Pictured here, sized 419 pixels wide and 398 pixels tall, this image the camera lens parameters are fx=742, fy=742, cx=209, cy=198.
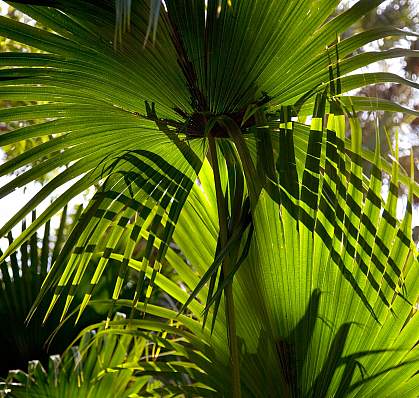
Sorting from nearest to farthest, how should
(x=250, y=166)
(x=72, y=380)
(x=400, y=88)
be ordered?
(x=250, y=166) < (x=72, y=380) < (x=400, y=88)

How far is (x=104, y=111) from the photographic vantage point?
49.9 inches

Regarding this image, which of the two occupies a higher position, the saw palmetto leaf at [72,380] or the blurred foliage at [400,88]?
the blurred foliage at [400,88]

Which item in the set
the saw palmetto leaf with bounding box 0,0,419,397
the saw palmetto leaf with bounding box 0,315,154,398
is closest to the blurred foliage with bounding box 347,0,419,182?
the saw palmetto leaf with bounding box 0,315,154,398

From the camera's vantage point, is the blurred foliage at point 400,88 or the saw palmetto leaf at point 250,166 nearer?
the saw palmetto leaf at point 250,166

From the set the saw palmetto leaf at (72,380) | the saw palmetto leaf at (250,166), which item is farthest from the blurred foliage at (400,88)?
the saw palmetto leaf at (250,166)

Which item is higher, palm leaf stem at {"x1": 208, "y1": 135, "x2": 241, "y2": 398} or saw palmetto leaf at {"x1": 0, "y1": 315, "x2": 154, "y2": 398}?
palm leaf stem at {"x1": 208, "y1": 135, "x2": 241, "y2": 398}

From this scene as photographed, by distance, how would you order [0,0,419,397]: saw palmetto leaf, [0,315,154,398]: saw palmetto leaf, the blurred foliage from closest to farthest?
1. [0,0,419,397]: saw palmetto leaf
2. [0,315,154,398]: saw palmetto leaf
3. the blurred foliage

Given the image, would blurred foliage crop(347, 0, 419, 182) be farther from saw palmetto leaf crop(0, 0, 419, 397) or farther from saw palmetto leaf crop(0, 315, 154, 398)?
saw palmetto leaf crop(0, 0, 419, 397)

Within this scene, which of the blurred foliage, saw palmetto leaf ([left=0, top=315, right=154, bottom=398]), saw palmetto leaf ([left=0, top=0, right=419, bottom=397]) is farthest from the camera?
the blurred foliage

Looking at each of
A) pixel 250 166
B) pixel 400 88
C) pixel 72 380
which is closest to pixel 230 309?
pixel 250 166

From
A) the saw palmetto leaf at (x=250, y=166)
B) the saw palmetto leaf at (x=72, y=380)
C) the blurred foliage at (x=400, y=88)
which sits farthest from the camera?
the blurred foliage at (x=400, y=88)

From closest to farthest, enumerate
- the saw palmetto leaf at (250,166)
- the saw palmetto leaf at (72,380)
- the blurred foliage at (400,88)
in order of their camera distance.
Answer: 1. the saw palmetto leaf at (250,166)
2. the saw palmetto leaf at (72,380)
3. the blurred foliage at (400,88)

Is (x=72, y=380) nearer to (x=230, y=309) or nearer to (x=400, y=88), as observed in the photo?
(x=230, y=309)

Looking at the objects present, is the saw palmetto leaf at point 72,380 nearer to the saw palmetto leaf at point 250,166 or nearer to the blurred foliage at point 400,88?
the saw palmetto leaf at point 250,166
